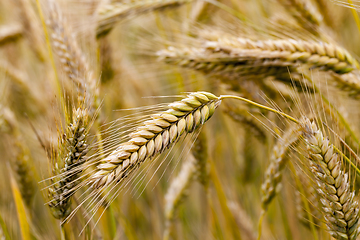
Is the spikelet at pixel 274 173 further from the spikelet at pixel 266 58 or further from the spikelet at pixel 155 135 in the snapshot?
the spikelet at pixel 155 135

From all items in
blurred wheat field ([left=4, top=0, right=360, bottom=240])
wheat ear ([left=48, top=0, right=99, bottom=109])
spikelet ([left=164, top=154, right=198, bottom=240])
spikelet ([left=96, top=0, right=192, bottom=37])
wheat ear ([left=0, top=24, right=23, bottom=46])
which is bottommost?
spikelet ([left=164, top=154, right=198, bottom=240])

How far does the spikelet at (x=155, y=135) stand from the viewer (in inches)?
24.4

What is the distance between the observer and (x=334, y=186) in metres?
0.67

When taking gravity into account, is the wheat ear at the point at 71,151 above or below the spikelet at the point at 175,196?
above

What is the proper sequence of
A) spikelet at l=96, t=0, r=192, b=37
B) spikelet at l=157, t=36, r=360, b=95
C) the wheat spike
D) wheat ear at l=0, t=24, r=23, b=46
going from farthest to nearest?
wheat ear at l=0, t=24, r=23, b=46 → spikelet at l=96, t=0, r=192, b=37 → the wheat spike → spikelet at l=157, t=36, r=360, b=95

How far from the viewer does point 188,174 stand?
1.32m

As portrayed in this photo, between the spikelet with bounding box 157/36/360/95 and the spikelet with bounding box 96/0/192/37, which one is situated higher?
the spikelet with bounding box 96/0/192/37

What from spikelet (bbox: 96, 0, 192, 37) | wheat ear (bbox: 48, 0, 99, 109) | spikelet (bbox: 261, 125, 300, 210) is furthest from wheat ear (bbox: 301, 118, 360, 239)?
spikelet (bbox: 96, 0, 192, 37)

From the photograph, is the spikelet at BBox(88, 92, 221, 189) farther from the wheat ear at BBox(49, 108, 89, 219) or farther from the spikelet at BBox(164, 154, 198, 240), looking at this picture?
the spikelet at BBox(164, 154, 198, 240)

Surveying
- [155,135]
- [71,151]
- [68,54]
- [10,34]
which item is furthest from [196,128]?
[10,34]

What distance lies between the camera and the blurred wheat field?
0.68 m

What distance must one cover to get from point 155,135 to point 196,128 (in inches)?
Result: 4.9

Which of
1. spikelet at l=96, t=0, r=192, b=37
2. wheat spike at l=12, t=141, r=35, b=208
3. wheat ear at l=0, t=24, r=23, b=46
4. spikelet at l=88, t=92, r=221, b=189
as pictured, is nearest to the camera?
spikelet at l=88, t=92, r=221, b=189

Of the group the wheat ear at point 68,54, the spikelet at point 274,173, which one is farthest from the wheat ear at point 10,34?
the spikelet at point 274,173
